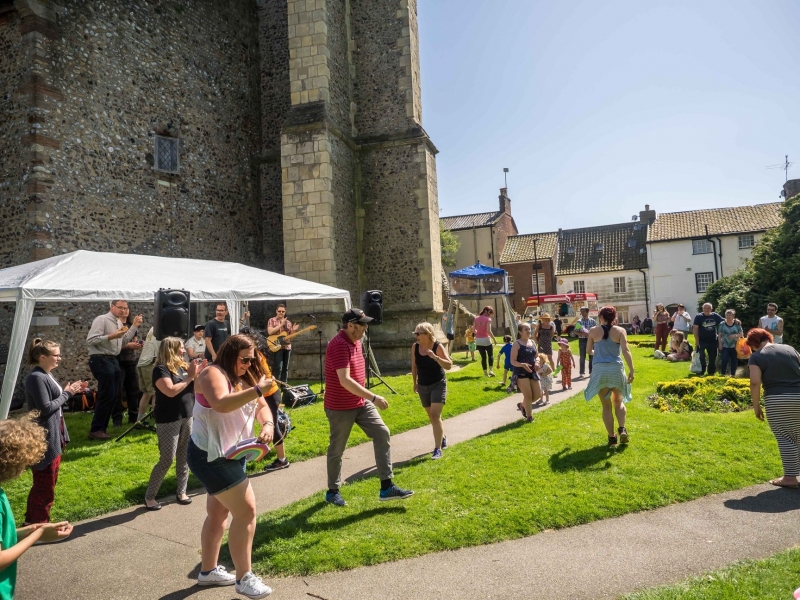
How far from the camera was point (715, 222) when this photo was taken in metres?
39.2

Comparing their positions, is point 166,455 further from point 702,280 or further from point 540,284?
point 540,284

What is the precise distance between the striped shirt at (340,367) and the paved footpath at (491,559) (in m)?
1.27

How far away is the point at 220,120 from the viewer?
15609mm

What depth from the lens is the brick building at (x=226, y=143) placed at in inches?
439

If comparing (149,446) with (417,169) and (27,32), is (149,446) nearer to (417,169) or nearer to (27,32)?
(27,32)

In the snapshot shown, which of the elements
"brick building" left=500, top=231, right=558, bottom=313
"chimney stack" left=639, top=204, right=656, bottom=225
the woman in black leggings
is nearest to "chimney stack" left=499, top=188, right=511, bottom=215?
"brick building" left=500, top=231, right=558, bottom=313

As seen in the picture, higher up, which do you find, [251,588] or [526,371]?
[526,371]

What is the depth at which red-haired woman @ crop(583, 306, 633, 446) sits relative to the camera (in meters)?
6.65

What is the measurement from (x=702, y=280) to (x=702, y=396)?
33.1 metres

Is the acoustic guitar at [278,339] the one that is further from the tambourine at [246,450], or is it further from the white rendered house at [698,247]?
the white rendered house at [698,247]

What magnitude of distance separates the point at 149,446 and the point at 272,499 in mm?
2858

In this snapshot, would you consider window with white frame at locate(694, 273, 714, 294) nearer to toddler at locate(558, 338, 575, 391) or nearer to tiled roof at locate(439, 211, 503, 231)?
tiled roof at locate(439, 211, 503, 231)

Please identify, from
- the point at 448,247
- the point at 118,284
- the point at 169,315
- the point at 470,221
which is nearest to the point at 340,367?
the point at 169,315

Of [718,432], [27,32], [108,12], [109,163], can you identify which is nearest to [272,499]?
[718,432]
